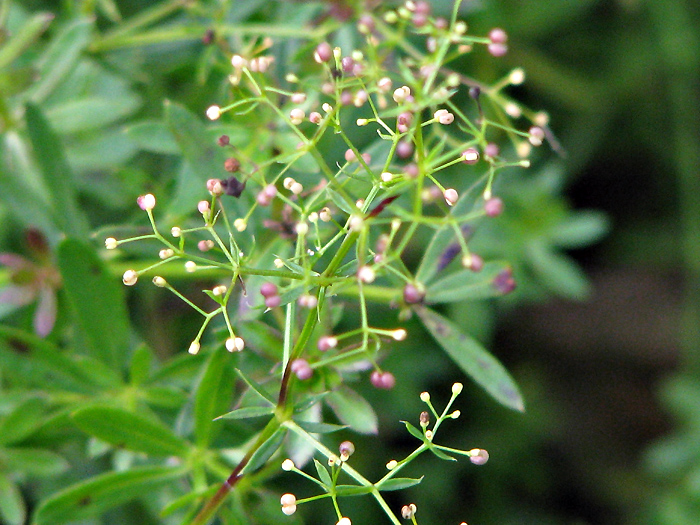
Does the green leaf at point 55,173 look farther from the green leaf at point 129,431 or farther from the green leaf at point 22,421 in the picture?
the green leaf at point 129,431

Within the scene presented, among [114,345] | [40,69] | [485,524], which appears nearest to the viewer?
[114,345]

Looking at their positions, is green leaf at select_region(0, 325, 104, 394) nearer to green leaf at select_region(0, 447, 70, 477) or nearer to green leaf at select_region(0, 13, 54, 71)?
green leaf at select_region(0, 447, 70, 477)

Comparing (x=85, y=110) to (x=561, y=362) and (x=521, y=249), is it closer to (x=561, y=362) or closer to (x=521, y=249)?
(x=521, y=249)

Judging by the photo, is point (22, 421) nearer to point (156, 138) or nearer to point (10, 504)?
point (10, 504)

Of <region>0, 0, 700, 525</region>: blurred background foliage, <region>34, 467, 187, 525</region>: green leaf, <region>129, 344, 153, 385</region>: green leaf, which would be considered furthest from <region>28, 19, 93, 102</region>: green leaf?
<region>34, 467, 187, 525</region>: green leaf

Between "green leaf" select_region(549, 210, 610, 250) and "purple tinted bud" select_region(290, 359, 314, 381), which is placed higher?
"purple tinted bud" select_region(290, 359, 314, 381)

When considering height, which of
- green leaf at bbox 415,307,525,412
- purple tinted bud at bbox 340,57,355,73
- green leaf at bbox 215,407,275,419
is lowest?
green leaf at bbox 415,307,525,412

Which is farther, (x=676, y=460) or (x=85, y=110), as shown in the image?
(x=676, y=460)

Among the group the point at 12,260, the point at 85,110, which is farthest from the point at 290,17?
the point at 12,260
